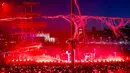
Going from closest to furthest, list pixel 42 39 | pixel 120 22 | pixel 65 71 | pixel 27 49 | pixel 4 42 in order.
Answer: pixel 65 71
pixel 120 22
pixel 27 49
pixel 4 42
pixel 42 39

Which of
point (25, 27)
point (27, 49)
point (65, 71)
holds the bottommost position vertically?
point (65, 71)

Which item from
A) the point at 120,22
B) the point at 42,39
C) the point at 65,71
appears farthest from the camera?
the point at 42,39

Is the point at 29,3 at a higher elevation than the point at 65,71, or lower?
higher

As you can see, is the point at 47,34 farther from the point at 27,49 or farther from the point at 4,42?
the point at 27,49

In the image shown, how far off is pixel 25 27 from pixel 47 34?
25.7 ft

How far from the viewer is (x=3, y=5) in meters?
29.7

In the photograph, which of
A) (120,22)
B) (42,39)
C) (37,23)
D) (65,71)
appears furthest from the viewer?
(42,39)

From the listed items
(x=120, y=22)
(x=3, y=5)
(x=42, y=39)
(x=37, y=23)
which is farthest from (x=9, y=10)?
(x=120, y=22)

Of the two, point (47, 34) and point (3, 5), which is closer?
point (3, 5)

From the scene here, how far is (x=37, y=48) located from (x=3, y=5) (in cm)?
496

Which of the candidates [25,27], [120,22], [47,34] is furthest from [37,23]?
[120,22]

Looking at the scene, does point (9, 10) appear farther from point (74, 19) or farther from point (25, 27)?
point (74, 19)

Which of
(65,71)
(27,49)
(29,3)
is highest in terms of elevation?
(29,3)

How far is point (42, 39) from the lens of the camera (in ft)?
120
